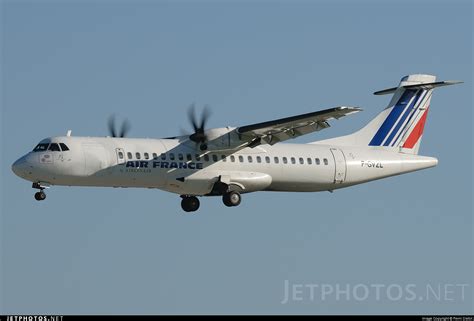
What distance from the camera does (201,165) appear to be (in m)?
36.0

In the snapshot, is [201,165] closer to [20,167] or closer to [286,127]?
[286,127]

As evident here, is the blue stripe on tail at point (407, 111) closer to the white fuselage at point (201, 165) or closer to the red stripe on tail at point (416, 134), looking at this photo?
the red stripe on tail at point (416, 134)

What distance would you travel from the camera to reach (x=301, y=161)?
123 ft

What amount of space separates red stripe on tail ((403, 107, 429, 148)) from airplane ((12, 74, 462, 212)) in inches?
1.5

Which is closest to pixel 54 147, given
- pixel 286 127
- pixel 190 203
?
pixel 190 203

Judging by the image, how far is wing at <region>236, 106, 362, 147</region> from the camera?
34750 millimetres

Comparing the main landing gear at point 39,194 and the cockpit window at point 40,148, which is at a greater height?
the cockpit window at point 40,148

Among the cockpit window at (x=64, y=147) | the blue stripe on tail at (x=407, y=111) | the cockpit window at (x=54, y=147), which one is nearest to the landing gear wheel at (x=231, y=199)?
the cockpit window at (x=64, y=147)

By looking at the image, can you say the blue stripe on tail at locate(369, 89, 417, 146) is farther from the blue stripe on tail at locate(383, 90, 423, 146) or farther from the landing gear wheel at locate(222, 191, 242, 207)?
the landing gear wheel at locate(222, 191, 242, 207)

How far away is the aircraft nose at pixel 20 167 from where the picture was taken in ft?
111

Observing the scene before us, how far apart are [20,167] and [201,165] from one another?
606 cm

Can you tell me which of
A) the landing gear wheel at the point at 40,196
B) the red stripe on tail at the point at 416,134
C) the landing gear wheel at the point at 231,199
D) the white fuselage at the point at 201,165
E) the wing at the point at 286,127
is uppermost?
the red stripe on tail at the point at 416,134

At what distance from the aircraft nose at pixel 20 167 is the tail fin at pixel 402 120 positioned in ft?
39.4

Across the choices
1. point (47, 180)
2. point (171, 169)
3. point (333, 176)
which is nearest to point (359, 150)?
point (333, 176)
